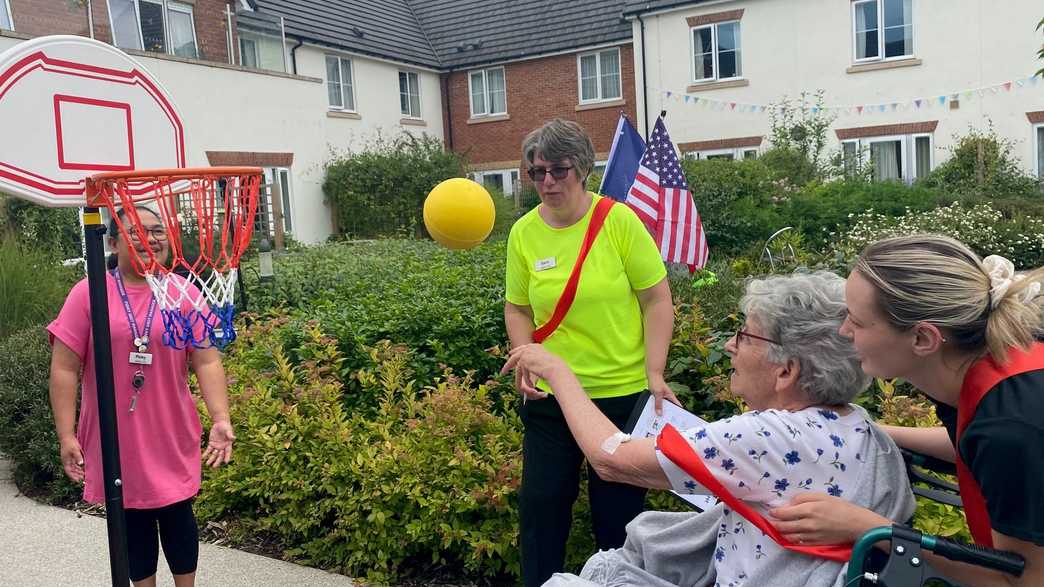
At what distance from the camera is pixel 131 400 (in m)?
3.13

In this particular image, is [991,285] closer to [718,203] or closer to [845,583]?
[845,583]

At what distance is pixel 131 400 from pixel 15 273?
5.89m

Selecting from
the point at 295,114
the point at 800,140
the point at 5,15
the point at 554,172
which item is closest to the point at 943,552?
the point at 554,172

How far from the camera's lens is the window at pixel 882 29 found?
1859cm

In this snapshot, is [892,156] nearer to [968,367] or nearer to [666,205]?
[666,205]

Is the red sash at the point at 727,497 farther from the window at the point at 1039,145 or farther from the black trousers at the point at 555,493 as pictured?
the window at the point at 1039,145

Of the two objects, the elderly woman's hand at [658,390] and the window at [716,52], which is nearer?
the elderly woman's hand at [658,390]

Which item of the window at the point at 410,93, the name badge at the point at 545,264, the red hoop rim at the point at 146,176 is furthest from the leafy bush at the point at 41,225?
the window at the point at 410,93

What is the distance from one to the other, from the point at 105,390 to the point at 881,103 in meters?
19.3

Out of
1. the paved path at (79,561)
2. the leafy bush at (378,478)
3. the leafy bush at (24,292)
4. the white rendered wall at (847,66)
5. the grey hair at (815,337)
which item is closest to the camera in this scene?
the grey hair at (815,337)

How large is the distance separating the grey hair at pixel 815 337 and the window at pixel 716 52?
19.5 m

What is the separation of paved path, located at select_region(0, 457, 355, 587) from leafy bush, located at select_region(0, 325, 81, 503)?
299 millimetres

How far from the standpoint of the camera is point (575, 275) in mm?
3053

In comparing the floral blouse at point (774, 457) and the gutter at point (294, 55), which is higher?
the gutter at point (294, 55)
